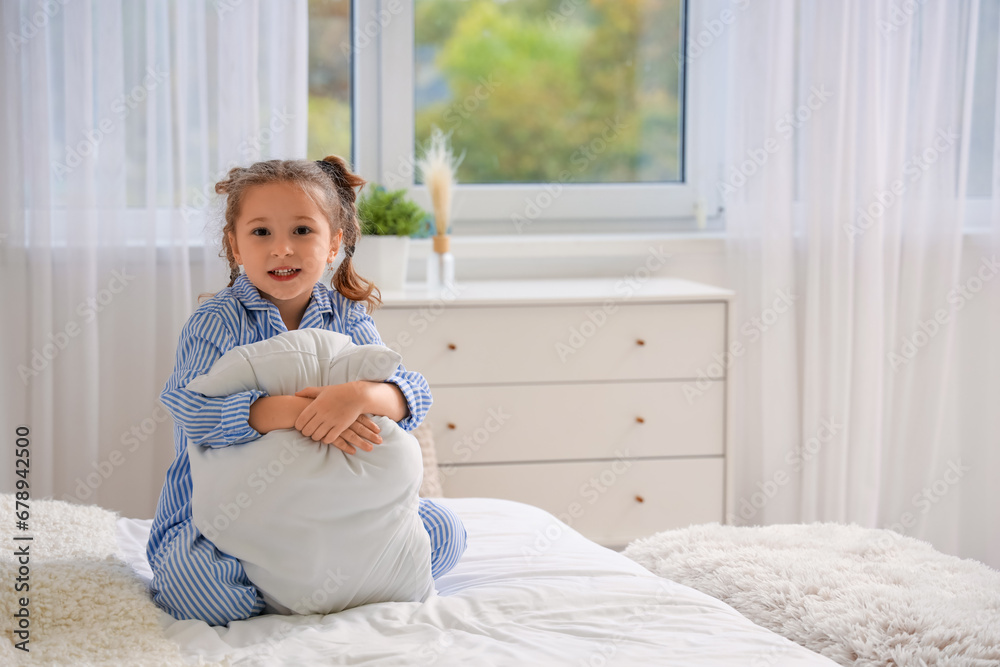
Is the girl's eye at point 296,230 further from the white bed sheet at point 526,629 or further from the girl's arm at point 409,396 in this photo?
the white bed sheet at point 526,629

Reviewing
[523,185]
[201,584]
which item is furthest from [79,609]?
[523,185]

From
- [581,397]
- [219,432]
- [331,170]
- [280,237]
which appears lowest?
[581,397]

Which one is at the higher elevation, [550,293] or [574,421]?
[550,293]

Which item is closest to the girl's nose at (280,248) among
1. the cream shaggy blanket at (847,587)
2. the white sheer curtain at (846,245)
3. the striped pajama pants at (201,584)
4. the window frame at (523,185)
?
the striped pajama pants at (201,584)

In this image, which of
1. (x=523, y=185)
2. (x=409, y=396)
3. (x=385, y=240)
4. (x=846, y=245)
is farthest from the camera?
(x=523, y=185)

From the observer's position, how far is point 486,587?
3.81 ft

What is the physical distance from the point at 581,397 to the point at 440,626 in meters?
1.10

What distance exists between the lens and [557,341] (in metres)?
2.05

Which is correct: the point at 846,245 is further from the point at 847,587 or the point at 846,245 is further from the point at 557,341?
the point at 847,587

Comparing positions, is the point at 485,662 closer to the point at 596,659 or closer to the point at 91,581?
the point at 596,659

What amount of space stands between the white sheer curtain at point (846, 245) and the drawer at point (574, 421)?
34cm

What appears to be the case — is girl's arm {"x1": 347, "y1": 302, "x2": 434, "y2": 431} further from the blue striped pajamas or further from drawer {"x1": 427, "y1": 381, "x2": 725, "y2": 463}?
→ drawer {"x1": 427, "y1": 381, "x2": 725, "y2": 463}

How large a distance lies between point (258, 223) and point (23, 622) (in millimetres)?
581

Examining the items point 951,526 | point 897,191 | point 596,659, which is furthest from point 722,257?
point 596,659
